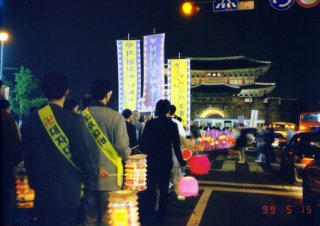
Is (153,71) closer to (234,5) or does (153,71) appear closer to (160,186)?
(234,5)

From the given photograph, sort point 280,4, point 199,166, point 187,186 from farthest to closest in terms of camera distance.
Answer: point 199,166 → point 280,4 → point 187,186

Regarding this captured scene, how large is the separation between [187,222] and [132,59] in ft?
34.5

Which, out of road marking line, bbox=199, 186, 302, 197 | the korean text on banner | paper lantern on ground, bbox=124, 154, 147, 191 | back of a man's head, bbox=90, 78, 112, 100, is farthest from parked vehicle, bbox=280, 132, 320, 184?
the korean text on banner

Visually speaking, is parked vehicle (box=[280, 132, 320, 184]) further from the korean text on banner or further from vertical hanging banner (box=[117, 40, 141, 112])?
the korean text on banner

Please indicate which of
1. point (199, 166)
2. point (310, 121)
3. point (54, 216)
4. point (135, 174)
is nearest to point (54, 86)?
point (54, 216)

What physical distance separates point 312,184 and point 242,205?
5.03 ft

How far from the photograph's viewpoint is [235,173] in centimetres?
1212

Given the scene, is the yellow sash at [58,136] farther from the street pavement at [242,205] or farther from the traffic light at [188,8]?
the traffic light at [188,8]

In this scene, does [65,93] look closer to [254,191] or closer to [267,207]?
[267,207]

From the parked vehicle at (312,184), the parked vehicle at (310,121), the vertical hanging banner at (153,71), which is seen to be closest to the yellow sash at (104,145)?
the parked vehicle at (312,184)

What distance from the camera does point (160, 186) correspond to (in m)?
5.72

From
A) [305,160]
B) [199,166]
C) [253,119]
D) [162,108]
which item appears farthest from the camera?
[253,119]

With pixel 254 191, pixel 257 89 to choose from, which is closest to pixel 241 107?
pixel 257 89

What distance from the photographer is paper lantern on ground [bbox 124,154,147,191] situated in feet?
20.5
